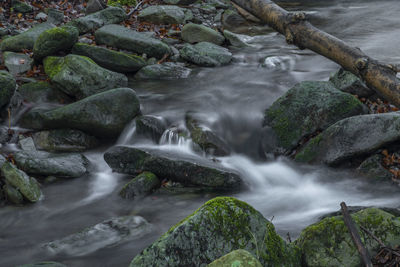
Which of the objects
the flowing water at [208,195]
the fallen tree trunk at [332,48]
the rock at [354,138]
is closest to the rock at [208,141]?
the flowing water at [208,195]

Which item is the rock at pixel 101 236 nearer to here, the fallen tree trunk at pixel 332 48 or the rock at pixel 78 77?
the fallen tree trunk at pixel 332 48

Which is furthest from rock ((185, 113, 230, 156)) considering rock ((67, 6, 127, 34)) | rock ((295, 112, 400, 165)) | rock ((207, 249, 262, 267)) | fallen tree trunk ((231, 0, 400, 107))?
rock ((67, 6, 127, 34))

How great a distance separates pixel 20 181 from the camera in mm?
5266

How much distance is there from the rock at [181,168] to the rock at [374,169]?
1.87 meters

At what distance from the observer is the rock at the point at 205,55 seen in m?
10.3

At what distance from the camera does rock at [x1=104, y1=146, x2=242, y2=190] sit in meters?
5.57

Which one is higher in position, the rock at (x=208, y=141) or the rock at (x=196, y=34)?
the rock at (x=196, y=34)

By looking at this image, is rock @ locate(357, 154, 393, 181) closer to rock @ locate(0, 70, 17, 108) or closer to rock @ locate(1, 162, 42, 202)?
rock @ locate(1, 162, 42, 202)

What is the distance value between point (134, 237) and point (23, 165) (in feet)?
7.70

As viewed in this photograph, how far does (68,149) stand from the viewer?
6801 mm

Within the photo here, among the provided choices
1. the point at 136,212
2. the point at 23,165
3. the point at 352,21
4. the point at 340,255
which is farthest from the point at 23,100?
the point at 352,21

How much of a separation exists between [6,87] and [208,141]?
3.80 m

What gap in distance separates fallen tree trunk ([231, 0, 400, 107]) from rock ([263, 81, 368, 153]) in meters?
1.79

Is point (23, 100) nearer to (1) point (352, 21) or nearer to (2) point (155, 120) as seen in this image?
(2) point (155, 120)
